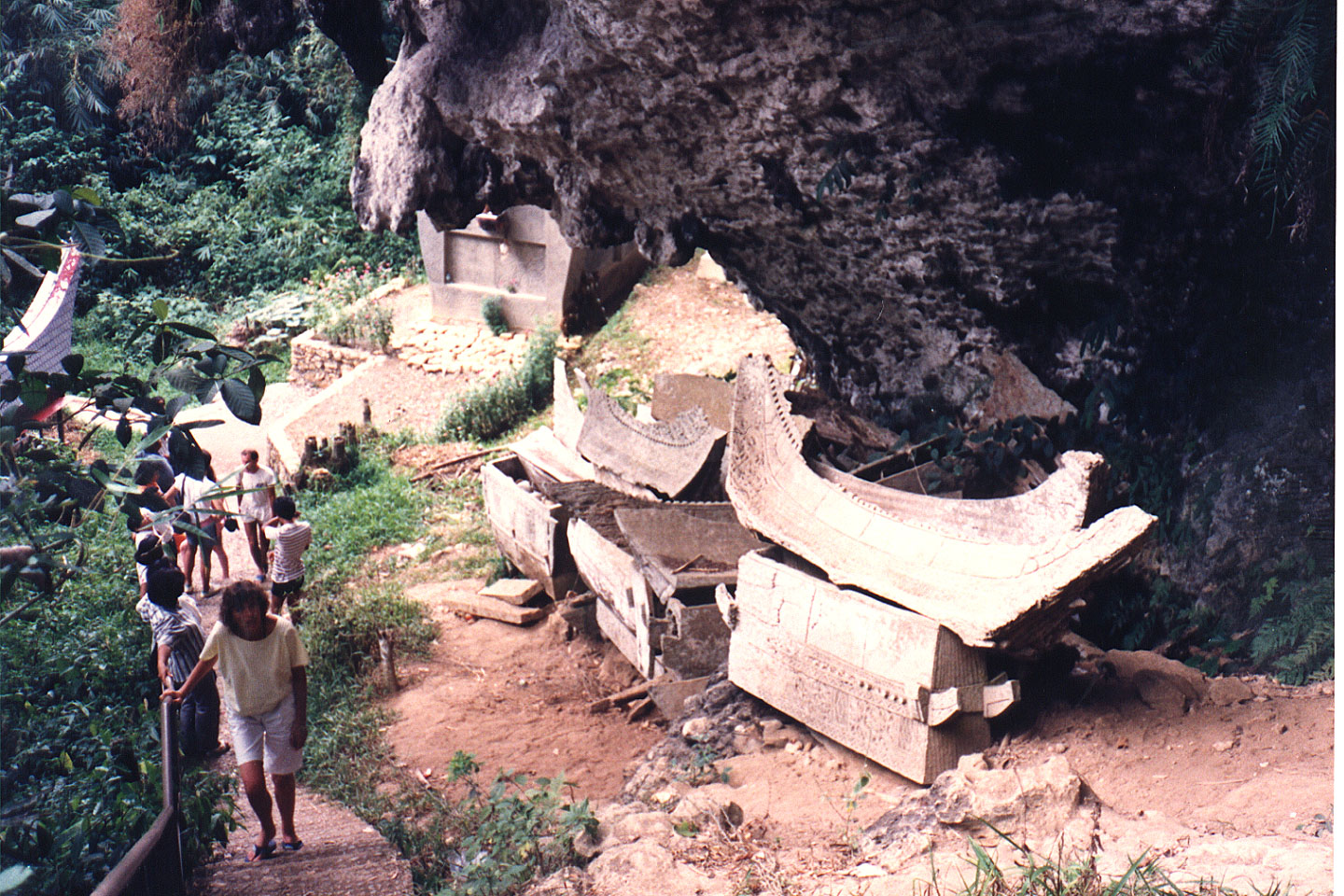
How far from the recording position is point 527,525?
8266mm

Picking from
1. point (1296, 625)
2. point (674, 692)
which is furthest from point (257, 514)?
point (1296, 625)

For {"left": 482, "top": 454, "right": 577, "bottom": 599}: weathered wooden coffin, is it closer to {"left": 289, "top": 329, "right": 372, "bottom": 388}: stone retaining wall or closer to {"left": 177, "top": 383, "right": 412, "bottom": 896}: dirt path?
{"left": 177, "top": 383, "right": 412, "bottom": 896}: dirt path

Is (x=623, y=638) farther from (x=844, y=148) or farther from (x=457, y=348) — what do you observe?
(x=457, y=348)

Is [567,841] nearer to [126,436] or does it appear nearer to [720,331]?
[126,436]

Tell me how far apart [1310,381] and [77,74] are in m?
17.1

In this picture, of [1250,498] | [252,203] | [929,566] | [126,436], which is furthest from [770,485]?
[252,203]

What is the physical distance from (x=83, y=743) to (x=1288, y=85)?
583cm

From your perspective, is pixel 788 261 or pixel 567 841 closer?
pixel 567 841

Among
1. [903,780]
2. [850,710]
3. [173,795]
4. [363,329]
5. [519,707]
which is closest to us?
[173,795]

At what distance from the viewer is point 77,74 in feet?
53.9

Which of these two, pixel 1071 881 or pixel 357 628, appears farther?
pixel 357 628

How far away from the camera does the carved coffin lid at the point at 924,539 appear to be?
4.51 metres

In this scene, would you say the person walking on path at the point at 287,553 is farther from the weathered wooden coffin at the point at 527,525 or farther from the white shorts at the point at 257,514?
the weathered wooden coffin at the point at 527,525

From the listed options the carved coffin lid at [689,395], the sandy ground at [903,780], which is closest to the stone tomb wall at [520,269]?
the carved coffin lid at [689,395]
